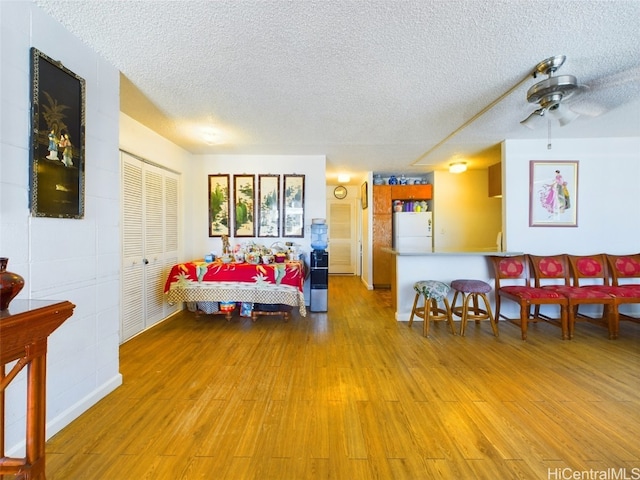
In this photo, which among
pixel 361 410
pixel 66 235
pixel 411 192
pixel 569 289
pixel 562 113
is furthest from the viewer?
pixel 411 192

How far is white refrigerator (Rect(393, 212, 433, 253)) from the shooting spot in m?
5.55

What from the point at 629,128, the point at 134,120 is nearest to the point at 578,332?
the point at 629,128

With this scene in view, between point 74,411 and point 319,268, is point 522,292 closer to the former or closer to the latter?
point 319,268

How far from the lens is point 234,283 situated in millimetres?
3555

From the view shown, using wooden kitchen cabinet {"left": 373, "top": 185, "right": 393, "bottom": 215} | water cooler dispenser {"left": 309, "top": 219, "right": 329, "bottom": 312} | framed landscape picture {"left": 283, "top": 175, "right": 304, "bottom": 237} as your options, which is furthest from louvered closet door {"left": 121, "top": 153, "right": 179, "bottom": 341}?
wooden kitchen cabinet {"left": 373, "top": 185, "right": 393, "bottom": 215}

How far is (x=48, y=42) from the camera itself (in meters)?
1.61

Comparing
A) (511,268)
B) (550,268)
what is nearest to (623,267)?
(550,268)

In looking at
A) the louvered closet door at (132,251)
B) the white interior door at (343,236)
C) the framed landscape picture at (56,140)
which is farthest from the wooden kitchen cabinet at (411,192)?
the framed landscape picture at (56,140)

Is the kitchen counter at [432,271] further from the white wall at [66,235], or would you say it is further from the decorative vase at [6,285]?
the decorative vase at [6,285]

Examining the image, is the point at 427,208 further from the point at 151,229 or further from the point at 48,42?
the point at 48,42

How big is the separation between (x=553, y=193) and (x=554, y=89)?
7.70 ft

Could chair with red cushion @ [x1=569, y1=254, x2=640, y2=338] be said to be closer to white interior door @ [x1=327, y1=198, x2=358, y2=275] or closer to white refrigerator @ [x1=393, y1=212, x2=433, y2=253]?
white refrigerator @ [x1=393, y1=212, x2=433, y2=253]

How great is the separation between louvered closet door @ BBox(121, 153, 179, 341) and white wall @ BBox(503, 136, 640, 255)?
476 centimetres

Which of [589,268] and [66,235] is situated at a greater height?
[66,235]
